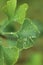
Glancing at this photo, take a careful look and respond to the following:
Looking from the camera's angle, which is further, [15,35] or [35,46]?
[35,46]

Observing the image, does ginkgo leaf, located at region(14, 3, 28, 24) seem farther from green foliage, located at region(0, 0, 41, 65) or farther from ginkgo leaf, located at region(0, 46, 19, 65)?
ginkgo leaf, located at region(0, 46, 19, 65)

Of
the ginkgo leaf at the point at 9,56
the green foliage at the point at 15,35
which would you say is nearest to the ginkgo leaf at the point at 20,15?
the green foliage at the point at 15,35

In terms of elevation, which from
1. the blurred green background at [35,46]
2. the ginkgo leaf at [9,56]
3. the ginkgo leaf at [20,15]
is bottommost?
the blurred green background at [35,46]

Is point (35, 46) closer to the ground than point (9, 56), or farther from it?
closer to the ground

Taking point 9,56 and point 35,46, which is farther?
point 35,46

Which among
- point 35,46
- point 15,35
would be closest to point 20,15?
point 15,35

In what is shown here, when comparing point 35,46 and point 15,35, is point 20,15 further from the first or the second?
point 35,46

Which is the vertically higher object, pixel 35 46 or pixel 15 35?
pixel 15 35

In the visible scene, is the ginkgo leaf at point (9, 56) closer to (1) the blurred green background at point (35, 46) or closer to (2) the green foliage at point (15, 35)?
(2) the green foliage at point (15, 35)

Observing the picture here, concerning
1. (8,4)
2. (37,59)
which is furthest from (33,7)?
(8,4)

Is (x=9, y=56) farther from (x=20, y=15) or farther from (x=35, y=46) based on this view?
(x=35, y=46)
